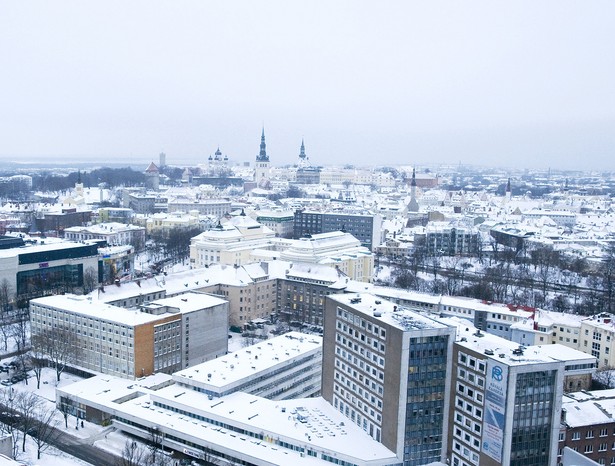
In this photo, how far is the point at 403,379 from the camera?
2042 centimetres

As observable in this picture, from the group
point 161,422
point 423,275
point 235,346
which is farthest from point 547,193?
point 161,422

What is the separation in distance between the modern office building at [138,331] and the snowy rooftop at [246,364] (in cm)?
400

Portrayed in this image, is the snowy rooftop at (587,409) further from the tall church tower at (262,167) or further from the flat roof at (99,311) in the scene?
the tall church tower at (262,167)

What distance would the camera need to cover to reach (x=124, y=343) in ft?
97.7

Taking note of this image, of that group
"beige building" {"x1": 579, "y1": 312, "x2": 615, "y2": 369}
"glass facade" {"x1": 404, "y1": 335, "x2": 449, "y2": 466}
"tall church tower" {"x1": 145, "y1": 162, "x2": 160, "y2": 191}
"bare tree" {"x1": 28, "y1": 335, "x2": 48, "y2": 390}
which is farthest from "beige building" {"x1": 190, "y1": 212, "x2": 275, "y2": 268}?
"tall church tower" {"x1": 145, "y1": 162, "x2": 160, "y2": 191}

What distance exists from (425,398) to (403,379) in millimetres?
1136

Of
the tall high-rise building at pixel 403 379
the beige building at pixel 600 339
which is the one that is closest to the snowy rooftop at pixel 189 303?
the tall high-rise building at pixel 403 379

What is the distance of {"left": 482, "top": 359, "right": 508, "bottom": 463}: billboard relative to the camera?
1884 cm

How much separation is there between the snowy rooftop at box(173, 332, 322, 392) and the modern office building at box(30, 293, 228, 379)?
4003mm

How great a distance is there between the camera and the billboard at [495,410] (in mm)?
18844

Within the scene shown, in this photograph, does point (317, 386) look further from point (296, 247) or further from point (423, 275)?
point (423, 275)

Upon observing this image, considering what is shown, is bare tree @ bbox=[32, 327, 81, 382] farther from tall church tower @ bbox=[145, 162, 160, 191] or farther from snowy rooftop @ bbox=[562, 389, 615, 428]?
tall church tower @ bbox=[145, 162, 160, 191]

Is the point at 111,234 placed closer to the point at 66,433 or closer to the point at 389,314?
the point at 66,433

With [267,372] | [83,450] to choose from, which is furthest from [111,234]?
[83,450]
